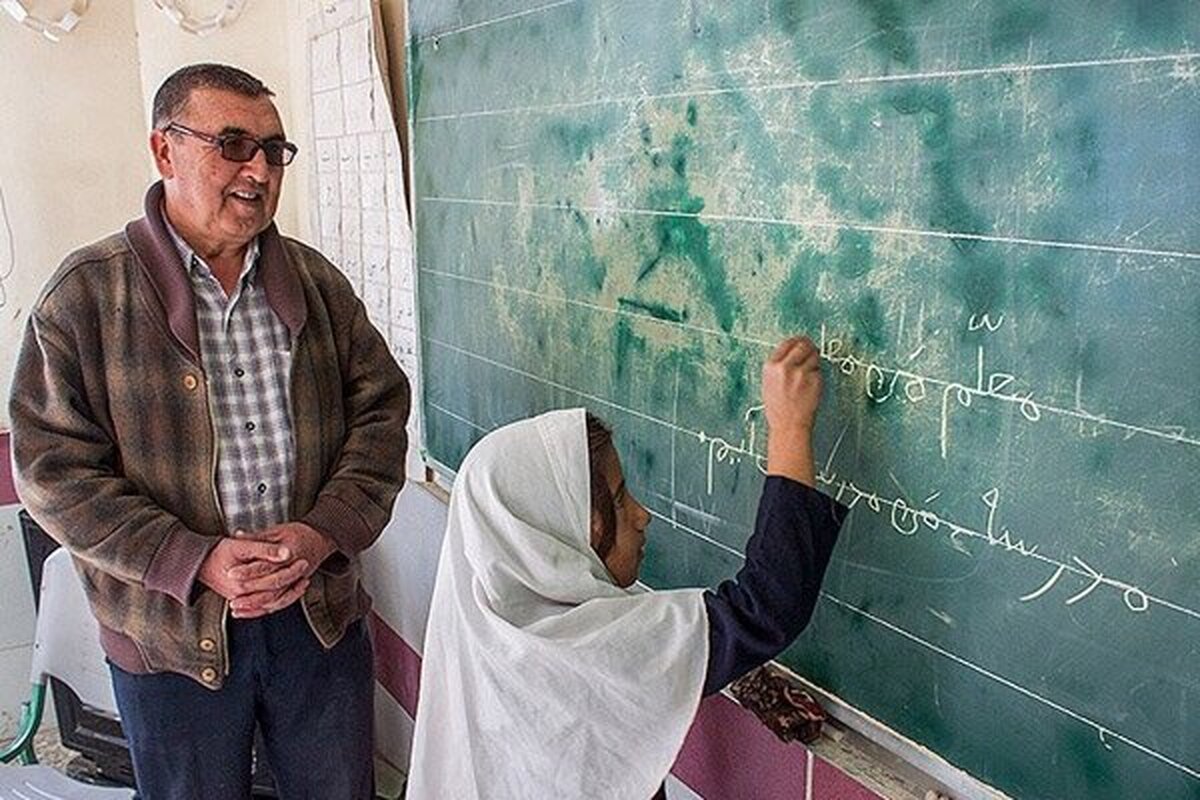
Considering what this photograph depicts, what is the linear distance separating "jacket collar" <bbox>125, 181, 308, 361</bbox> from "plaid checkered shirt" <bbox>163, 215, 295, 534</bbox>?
0.7 inches

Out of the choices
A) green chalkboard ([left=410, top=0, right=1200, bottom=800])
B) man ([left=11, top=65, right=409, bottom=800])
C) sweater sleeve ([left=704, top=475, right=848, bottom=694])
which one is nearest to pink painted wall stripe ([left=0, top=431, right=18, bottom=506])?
man ([left=11, top=65, right=409, bottom=800])

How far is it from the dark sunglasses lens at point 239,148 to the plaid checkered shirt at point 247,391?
0.15m

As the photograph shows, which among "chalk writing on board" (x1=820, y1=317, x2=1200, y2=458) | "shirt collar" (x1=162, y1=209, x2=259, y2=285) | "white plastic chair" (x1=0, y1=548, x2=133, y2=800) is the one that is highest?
"shirt collar" (x1=162, y1=209, x2=259, y2=285)

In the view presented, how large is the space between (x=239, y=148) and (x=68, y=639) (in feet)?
4.02

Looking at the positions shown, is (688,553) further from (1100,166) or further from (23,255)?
(23,255)

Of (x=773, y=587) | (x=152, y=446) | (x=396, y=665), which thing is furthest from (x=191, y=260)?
(x=396, y=665)

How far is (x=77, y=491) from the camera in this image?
1.51m

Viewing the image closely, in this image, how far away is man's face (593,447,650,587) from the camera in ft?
4.07

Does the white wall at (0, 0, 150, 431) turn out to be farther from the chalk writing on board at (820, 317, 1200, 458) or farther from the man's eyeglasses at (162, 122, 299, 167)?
the chalk writing on board at (820, 317, 1200, 458)

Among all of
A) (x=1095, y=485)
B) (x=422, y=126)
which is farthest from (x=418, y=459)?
(x=1095, y=485)

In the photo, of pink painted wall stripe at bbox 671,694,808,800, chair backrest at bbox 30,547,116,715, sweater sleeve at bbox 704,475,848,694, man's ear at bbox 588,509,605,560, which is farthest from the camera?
chair backrest at bbox 30,547,116,715

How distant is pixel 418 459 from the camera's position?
2.32 meters

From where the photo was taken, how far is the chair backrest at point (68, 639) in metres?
2.16

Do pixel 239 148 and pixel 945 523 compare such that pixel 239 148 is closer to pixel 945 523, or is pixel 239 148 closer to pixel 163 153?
pixel 163 153
